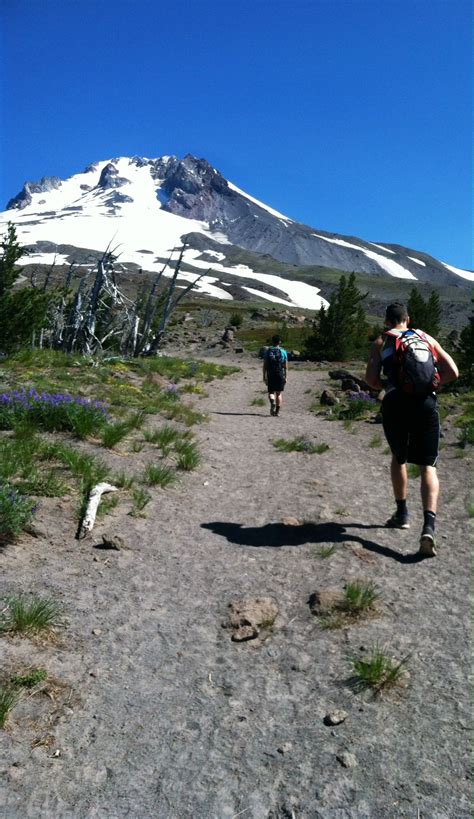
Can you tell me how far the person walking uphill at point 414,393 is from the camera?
15.4 feet

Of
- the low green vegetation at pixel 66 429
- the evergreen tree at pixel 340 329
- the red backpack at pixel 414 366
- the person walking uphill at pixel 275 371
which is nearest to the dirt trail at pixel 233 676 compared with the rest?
the low green vegetation at pixel 66 429

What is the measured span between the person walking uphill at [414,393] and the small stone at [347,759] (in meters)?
2.44

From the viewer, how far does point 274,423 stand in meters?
12.3

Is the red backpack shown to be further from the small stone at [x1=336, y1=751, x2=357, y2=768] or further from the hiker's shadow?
the small stone at [x1=336, y1=751, x2=357, y2=768]

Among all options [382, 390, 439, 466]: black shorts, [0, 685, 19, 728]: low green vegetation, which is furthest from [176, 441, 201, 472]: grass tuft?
[0, 685, 19, 728]: low green vegetation

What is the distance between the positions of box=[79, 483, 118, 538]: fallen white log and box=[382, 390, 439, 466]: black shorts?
9.12 feet

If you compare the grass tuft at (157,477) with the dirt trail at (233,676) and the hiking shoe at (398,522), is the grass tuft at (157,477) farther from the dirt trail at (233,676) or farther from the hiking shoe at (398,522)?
the hiking shoe at (398,522)

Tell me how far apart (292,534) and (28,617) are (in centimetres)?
272

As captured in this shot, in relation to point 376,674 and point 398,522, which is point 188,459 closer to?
point 398,522

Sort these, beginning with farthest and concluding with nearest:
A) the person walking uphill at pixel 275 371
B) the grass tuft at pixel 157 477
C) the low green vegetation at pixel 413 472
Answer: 1. the person walking uphill at pixel 275 371
2. the low green vegetation at pixel 413 472
3. the grass tuft at pixel 157 477

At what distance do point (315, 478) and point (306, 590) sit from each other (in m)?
3.41

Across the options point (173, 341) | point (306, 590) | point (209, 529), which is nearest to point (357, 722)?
point (306, 590)

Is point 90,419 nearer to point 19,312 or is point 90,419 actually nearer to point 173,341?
point 19,312

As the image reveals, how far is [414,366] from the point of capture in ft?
15.4
